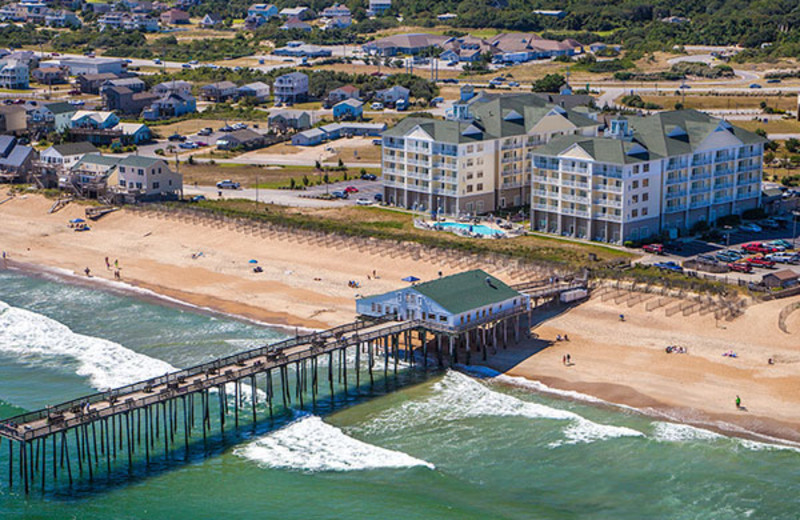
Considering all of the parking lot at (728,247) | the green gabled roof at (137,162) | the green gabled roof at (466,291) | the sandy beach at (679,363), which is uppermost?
the green gabled roof at (137,162)

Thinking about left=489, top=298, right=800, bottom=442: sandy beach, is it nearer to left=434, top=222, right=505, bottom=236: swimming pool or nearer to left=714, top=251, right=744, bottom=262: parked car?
left=714, top=251, right=744, bottom=262: parked car

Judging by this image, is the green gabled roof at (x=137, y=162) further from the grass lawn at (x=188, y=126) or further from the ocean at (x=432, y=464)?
the ocean at (x=432, y=464)

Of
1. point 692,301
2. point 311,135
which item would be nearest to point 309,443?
point 692,301

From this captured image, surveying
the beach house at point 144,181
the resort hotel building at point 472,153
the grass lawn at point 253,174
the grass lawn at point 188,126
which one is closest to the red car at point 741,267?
the resort hotel building at point 472,153

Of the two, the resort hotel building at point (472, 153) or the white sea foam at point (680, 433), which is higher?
the resort hotel building at point (472, 153)

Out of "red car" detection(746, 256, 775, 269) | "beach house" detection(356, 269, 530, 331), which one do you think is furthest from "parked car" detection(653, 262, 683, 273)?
"beach house" detection(356, 269, 530, 331)

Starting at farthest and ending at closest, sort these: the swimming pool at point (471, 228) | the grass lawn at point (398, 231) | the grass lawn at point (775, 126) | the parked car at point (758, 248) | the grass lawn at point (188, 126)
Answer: the grass lawn at point (188, 126)
the grass lawn at point (775, 126)
the swimming pool at point (471, 228)
the grass lawn at point (398, 231)
the parked car at point (758, 248)

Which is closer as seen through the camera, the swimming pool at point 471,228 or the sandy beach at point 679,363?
the sandy beach at point 679,363

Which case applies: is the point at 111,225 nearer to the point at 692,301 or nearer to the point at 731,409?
the point at 692,301
